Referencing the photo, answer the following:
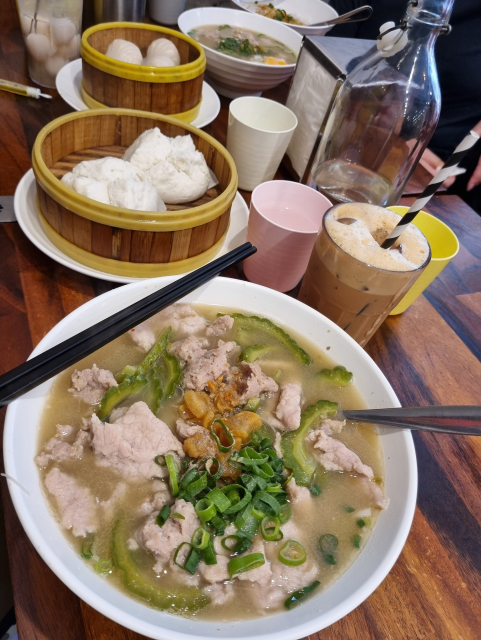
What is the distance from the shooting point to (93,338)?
1.09 m

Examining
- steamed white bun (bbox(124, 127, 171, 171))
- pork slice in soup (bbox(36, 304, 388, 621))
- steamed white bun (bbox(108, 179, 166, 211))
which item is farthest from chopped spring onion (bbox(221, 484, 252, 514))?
steamed white bun (bbox(124, 127, 171, 171))

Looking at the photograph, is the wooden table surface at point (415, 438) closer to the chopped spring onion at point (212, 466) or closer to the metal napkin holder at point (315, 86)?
the chopped spring onion at point (212, 466)

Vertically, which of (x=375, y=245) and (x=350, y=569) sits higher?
(x=375, y=245)

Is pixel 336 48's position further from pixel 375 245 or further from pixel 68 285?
pixel 68 285

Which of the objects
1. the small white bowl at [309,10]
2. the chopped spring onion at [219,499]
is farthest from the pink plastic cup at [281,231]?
the small white bowl at [309,10]

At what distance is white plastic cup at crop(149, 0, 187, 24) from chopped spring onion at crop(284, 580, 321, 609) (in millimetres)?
3677

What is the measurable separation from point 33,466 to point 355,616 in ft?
2.72

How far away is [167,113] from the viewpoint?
7.05 feet

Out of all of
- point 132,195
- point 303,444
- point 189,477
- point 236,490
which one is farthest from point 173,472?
point 132,195

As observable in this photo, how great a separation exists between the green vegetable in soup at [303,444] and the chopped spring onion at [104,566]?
47 cm

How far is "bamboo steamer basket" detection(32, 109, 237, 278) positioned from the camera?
1383 mm

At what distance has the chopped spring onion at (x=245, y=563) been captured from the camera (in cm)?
95

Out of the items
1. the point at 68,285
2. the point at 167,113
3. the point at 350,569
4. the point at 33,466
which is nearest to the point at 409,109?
the point at 167,113

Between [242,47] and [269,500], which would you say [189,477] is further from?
[242,47]
